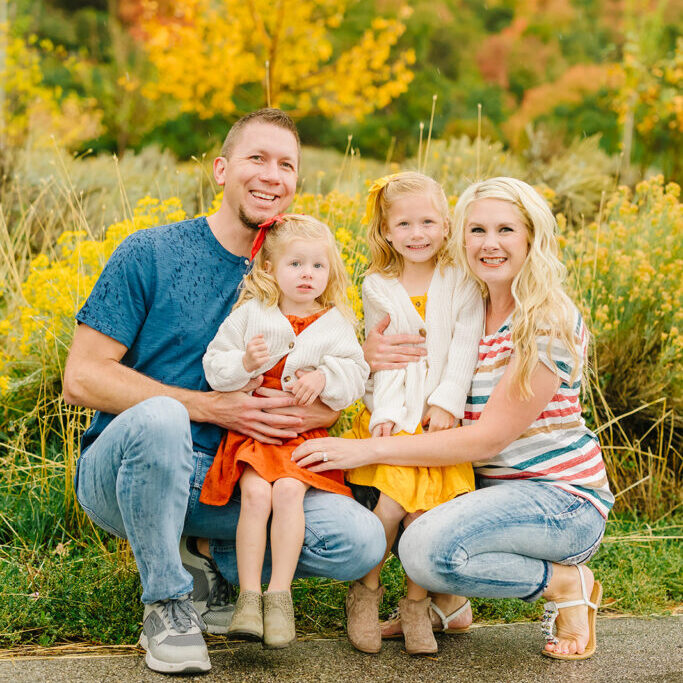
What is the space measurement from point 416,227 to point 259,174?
0.57 metres

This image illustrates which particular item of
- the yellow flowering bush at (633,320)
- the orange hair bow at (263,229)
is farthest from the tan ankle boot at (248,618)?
the yellow flowering bush at (633,320)

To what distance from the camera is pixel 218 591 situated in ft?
9.11

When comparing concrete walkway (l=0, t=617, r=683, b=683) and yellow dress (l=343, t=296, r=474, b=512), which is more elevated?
yellow dress (l=343, t=296, r=474, b=512)

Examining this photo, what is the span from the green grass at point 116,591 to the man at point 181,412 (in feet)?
0.88

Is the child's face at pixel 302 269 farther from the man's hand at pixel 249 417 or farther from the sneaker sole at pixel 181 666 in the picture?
the sneaker sole at pixel 181 666

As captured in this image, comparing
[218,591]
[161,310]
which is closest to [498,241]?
[161,310]

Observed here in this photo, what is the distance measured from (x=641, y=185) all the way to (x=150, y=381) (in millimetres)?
2753

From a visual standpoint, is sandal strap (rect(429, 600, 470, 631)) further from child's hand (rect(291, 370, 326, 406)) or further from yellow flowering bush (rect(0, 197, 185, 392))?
yellow flowering bush (rect(0, 197, 185, 392))

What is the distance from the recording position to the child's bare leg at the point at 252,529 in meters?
2.43

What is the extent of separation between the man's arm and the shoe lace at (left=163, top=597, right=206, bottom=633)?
0.52m

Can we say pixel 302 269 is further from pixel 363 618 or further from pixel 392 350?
pixel 363 618

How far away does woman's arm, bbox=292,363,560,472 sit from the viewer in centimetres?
254

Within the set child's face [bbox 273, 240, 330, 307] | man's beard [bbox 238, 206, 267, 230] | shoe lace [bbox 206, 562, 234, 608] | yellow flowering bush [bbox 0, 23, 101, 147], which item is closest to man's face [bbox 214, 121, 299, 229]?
man's beard [bbox 238, 206, 267, 230]

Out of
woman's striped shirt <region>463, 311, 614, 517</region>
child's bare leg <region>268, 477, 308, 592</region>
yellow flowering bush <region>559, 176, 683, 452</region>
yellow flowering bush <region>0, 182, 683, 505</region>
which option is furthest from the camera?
yellow flowering bush <region>559, 176, 683, 452</region>
